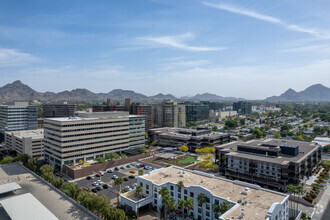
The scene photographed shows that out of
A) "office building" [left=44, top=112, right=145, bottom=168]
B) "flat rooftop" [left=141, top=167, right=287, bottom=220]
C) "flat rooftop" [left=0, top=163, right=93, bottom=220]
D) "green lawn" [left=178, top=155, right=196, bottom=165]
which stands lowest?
"green lawn" [left=178, top=155, right=196, bottom=165]

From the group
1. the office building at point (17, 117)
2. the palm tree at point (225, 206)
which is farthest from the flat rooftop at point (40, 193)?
the office building at point (17, 117)

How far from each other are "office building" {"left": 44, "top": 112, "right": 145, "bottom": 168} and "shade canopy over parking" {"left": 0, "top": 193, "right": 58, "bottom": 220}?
40.6 meters

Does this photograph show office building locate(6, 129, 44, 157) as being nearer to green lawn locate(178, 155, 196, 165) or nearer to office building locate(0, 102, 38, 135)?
office building locate(0, 102, 38, 135)

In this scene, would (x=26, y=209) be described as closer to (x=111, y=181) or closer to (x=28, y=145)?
(x=111, y=181)

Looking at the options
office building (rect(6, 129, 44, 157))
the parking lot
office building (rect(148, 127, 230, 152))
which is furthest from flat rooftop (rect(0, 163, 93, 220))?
office building (rect(148, 127, 230, 152))

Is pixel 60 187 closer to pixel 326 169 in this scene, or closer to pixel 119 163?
pixel 119 163

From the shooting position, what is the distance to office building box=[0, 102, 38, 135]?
535 feet

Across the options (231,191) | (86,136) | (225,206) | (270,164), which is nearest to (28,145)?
(86,136)

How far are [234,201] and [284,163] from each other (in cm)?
3367

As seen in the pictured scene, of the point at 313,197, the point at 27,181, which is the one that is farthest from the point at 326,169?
the point at 27,181

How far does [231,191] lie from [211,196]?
6442mm

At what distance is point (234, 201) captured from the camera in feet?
173

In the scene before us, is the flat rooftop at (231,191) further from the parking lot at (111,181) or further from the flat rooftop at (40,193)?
the flat rooftop at (40,193)

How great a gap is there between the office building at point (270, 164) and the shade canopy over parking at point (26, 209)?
63892 millimetres
